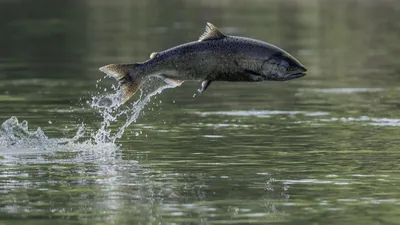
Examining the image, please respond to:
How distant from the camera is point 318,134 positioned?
66.8ft

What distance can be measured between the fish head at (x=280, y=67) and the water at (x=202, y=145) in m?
1.21

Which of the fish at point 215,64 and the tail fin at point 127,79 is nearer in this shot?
the fish at point 215,64

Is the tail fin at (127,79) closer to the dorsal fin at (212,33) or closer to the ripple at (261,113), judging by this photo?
the dorsal fin at (212,33)

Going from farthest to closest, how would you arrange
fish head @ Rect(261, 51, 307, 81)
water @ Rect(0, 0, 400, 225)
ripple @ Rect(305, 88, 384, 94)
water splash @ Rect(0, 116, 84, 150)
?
ripple @ Rect(305, 88, 384, 94) → water splash @ Rect(0, 116, 84, 150) → fish head @ Rect(261, 51, 307, 81) → water @ Rect(0, 0, 400, 225)

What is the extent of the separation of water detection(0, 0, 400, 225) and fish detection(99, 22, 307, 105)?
3.79ft

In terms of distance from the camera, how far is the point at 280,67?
50.4 feet

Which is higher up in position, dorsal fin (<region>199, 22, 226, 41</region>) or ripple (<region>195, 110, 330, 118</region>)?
dorsal fin (<region>199, 22, 226, 41</region>)

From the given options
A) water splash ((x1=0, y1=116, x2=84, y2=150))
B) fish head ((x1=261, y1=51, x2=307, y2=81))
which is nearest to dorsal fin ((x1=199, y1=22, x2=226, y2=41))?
fish head ((x1=261, y1=51, x2=307, y2=81))

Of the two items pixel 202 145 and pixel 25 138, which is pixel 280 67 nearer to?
pixel 202 145

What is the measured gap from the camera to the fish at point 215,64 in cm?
1538

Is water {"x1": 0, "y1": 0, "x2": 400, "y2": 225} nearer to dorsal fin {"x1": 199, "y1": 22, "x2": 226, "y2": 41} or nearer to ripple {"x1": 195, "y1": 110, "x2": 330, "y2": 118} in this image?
ripple {"x1": 195, "y1": 110, "x2": 330, "y2": 118}

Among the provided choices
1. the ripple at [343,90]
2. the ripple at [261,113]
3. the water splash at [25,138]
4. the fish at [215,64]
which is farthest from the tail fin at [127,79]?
the ripple at [343,90]

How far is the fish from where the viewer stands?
15375 mm

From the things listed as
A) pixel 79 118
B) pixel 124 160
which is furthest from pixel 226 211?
pixel 79 118
